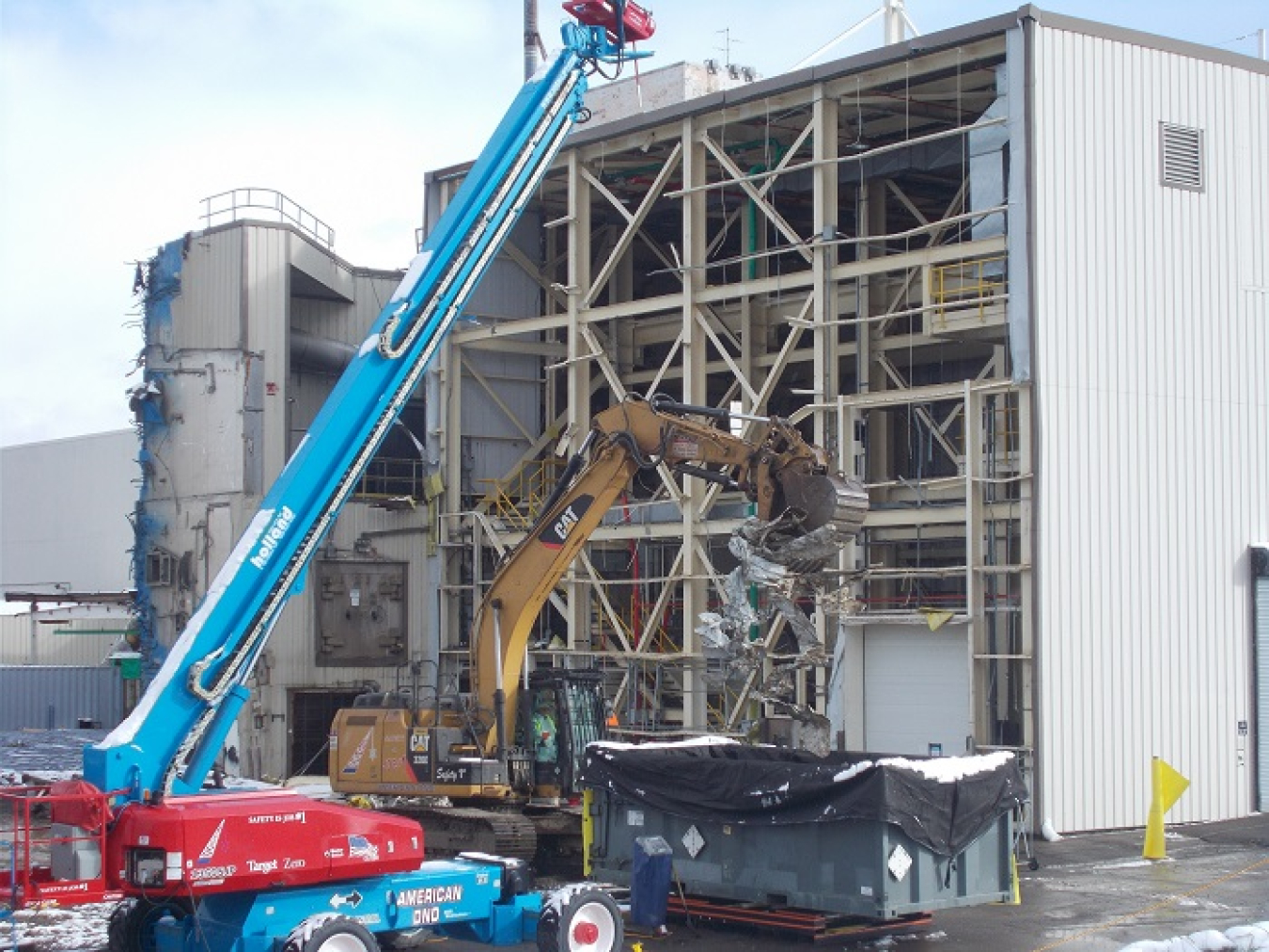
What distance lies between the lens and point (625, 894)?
1841 centimetres

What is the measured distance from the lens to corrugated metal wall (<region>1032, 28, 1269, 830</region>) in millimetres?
25625

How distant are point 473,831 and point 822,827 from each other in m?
6.34

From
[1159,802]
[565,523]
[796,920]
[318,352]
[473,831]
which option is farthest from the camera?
[318,352]

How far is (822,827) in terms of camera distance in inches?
624

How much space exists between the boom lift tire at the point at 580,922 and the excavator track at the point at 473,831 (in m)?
5.75

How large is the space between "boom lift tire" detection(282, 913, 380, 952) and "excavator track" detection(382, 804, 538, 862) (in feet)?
21.9

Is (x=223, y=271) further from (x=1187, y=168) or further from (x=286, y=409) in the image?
(x=1187, y=168)

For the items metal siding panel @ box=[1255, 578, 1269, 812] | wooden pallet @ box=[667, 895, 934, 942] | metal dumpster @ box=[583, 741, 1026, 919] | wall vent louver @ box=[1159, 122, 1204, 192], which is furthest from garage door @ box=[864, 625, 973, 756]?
wooden pallet @ box=[667, 895, 934, 942]

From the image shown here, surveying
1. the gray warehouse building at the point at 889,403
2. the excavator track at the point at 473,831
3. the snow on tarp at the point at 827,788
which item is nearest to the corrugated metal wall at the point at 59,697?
the gray warehouse building at the point at 889,403

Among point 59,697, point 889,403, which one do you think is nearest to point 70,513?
point 59,697

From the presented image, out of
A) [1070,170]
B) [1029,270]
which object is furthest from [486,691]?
[1070,170]

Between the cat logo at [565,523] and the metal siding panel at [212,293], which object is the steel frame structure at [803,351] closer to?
the metal siding panel at [212,293]

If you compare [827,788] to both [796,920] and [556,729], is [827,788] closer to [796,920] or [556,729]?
[796,920]

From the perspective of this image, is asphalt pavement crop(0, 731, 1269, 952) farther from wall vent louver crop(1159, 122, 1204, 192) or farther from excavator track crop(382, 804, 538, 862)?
wall vent louver crop(1159, 122, 1204, 192)
